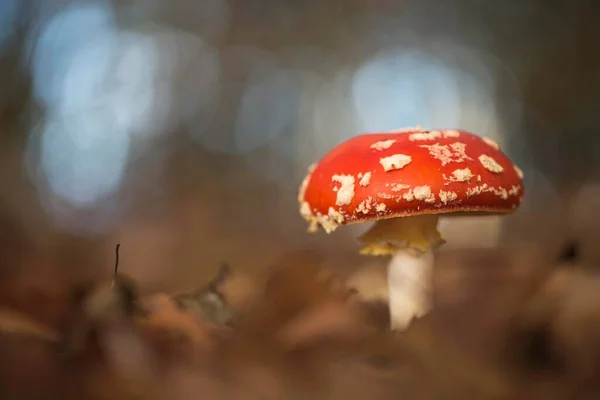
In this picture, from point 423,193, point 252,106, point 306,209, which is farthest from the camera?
point 252,106

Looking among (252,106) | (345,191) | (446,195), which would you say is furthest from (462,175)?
(252,106)

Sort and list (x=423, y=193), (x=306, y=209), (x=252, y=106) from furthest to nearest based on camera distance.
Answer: (x=252, y=106) → (x=306, y=209) → (x=423, y=193)

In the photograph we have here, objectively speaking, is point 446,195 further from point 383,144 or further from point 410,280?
point 410,280

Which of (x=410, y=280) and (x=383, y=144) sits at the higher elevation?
(x=383, y=144)

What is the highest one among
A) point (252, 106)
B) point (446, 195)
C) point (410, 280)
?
point (252, 106)

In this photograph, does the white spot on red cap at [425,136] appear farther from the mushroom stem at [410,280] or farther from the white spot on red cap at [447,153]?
the mushroom stem at [410,280]

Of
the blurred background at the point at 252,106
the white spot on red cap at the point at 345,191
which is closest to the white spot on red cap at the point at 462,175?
the white spot on red cap at the point at 345,191

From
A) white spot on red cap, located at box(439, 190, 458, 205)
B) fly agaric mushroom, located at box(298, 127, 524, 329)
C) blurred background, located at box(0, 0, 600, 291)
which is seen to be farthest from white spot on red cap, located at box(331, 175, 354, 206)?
blurred background, located at box(0, 0, 600, 291)

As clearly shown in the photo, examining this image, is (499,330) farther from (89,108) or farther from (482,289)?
(89,108)

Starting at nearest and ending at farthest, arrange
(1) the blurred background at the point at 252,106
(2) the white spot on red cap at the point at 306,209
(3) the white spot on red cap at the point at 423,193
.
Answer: (3) the white spot on red cap at the point at 423,193, (2) the white spot on red cap at the point at 306,209, (1) the blurred background at the point at 252,106
